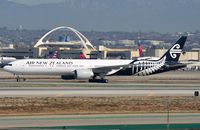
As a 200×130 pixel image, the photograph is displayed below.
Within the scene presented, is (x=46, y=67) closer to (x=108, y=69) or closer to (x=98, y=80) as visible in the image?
(x=98, y=80)

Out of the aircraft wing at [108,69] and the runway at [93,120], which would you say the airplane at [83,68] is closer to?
the aircraft wing at [108,69]

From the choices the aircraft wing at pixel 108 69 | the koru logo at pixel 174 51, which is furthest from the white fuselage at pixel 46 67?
the koru logo at pixel 174 51

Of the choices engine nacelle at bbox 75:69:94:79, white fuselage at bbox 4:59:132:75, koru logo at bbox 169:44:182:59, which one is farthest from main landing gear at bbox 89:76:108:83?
koru logo at bbox 169:44:182:59

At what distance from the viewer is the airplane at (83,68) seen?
83812 millimetres

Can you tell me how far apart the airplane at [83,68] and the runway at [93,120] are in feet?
139

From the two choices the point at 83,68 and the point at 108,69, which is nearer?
the point at 83,68

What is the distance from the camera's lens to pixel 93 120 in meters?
38.1

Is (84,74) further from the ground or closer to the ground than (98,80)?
further from the ground

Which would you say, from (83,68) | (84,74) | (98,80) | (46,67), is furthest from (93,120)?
(83,68)

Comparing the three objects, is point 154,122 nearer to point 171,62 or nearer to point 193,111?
point 193,111

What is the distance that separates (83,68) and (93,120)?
46.8 metres

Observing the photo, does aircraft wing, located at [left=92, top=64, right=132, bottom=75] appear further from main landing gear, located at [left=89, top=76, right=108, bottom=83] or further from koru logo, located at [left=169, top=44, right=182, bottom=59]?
koru logo, located at [left=169, top=44, right=182, bottom=59]

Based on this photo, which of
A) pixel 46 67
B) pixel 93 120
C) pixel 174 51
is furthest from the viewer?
pixel 174 51

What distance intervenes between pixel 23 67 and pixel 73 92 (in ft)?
86.2
